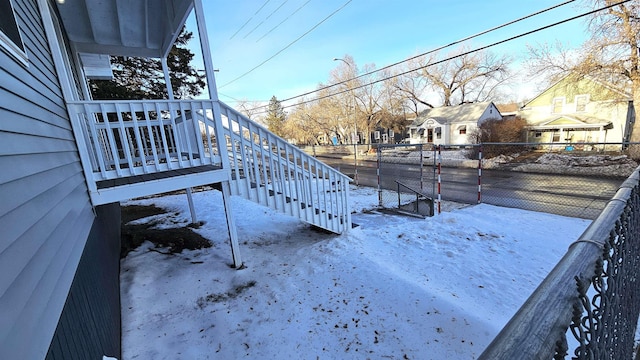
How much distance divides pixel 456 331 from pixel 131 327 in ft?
10.0

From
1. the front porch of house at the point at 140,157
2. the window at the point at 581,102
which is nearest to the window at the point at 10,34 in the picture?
the front porch of house at the point at 140,157

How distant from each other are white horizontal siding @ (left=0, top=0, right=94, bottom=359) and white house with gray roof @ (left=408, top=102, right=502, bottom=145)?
2233 cm

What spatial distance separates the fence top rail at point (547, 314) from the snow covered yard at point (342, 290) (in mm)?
1921

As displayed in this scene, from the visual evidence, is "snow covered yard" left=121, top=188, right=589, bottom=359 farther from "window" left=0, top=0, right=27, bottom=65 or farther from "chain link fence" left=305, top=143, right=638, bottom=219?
"window" left=0, top=0, right=27, bottom=65

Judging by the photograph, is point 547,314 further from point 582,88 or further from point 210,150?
point 582,88

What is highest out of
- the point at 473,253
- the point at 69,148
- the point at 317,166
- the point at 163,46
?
the point at 163,46

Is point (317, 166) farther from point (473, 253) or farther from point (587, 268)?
point (587, 268)

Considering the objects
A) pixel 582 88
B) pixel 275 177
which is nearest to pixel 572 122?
pixel 582 88

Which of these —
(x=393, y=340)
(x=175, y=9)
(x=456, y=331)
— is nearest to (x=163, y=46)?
(x=175, y=9)

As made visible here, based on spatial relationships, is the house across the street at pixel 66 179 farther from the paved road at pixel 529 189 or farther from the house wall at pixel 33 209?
the paved road at pixel 529 189

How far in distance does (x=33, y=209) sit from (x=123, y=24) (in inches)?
162

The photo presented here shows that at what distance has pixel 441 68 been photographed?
27.8 m

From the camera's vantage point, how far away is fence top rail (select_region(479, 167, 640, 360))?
45cm

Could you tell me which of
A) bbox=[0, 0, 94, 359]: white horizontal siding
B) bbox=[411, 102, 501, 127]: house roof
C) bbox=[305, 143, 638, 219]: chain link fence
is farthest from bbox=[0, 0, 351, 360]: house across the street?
bbox=[411, 102, 501, 127]: house roof
